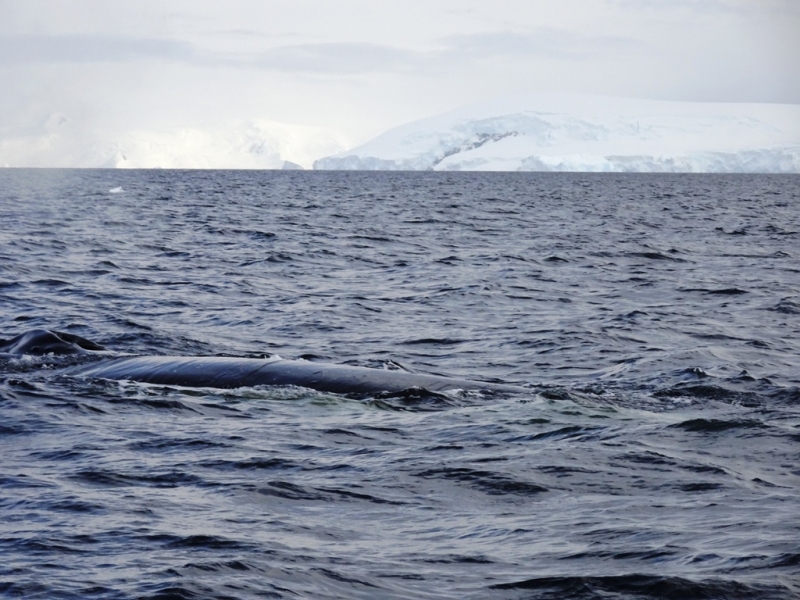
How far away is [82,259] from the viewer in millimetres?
26078

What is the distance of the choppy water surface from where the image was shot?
6141 millimetres

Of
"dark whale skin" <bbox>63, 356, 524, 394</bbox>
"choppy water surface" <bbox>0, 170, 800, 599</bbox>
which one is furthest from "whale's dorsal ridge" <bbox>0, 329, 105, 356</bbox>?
"dark whale skin" <bbox>63, 356, 524, 394</bbox>

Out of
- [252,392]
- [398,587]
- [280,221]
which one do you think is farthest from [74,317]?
[280,221]

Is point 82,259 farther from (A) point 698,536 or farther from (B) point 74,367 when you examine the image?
(A) point 698,536

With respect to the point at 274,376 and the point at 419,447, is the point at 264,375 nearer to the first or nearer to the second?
the point at 274,376

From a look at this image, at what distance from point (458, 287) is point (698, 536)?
14.8 meters

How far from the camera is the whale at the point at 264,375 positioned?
1135 cm

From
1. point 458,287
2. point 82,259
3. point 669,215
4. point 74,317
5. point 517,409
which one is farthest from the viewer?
point 669,215

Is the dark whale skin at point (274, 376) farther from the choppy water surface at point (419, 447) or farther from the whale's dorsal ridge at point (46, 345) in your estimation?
the whale's dorsal ridge at point (46, 345)

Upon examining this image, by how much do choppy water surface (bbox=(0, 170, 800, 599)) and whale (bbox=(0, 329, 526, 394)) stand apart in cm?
29

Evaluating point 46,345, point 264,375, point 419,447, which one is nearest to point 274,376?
point 264,375

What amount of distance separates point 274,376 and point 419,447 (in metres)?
2.96

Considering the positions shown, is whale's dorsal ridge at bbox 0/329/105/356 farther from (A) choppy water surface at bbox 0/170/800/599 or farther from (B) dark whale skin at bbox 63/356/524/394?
(B) dark whale skin at bbox 63/356/524/394

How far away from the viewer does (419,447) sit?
9.11 m
